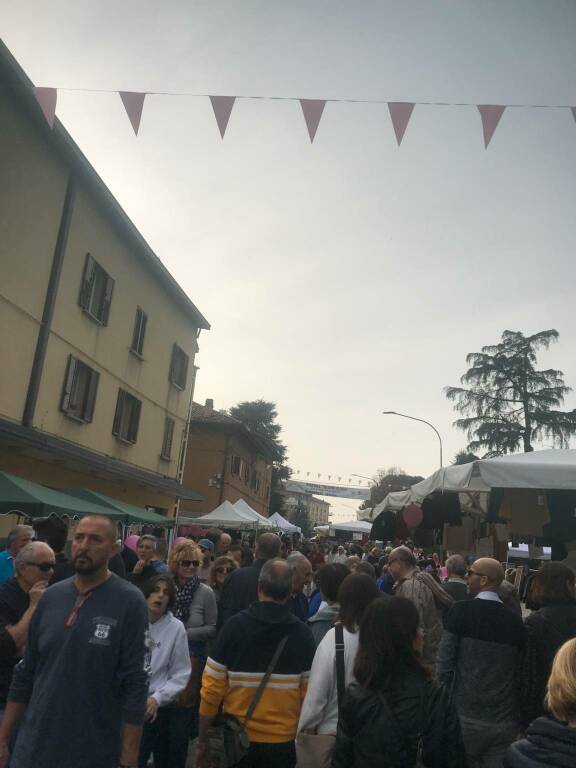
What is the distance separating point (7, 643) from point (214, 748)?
4.19ft

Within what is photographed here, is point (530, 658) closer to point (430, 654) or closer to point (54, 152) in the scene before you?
point (430, 654)

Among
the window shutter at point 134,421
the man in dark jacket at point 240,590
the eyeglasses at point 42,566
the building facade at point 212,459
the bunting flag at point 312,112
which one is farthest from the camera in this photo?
the building facade at point 212,459

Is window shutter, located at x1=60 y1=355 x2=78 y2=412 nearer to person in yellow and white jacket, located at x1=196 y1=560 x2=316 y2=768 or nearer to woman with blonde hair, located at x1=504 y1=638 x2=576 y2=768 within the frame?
person in yellow and white jacket, located at x1=196 y1=560 x2=316 y2=768

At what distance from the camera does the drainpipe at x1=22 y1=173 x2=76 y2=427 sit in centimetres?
1405

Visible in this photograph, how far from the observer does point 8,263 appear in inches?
514

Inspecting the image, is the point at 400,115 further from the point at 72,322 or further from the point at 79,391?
the point at 79,391

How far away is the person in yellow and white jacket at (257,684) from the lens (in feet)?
11.3

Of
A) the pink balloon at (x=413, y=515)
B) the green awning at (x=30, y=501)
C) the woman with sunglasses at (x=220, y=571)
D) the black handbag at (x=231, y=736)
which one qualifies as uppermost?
the pink balloon at (x=413, y=515)

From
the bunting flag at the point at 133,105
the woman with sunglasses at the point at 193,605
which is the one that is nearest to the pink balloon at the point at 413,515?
the woman with sunglasses at the point at 193,605

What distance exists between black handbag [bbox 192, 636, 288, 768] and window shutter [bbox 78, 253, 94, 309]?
13.9 meters

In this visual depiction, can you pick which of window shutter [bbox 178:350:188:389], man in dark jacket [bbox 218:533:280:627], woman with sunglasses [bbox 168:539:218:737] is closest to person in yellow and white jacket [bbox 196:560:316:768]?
woman with sunglasses [bbox 168:539:218:737]

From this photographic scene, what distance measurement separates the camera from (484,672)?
417 centimetres

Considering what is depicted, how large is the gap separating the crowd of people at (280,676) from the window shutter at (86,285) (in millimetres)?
12617

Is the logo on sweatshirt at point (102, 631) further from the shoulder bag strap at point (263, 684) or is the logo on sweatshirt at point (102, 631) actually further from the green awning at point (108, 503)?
the green awning at point (108, 503)
